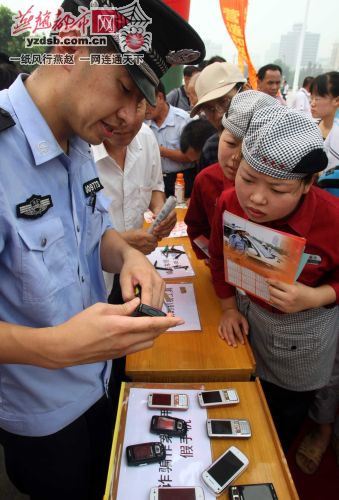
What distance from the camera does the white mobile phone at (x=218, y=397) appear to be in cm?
107

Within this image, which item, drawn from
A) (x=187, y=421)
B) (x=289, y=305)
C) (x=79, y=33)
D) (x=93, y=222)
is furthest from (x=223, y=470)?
(x=79, y=33)

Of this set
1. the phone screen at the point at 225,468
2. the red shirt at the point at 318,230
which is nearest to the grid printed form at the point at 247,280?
the red shirt at the point at 318,230

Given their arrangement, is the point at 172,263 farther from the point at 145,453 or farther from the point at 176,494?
the point at 176,494

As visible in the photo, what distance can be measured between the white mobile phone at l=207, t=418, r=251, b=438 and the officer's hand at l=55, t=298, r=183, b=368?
0.45 metres

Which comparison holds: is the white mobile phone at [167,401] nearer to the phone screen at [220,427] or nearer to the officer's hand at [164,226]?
the phone screen at [220,427]

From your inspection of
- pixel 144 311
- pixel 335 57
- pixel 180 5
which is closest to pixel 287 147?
pixel 144 311

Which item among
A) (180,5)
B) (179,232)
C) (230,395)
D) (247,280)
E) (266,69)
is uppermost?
(180,5)

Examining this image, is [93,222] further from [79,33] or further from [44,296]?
[79,33]

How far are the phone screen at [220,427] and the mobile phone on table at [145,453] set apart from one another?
163 mm

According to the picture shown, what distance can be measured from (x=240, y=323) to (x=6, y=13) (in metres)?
5.31

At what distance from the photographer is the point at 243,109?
1254mm

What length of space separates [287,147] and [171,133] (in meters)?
2.64

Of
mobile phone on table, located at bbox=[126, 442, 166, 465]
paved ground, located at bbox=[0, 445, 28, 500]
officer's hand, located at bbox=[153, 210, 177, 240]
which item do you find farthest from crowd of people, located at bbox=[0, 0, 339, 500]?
paved ground, located at bbox=[0, 445, 28, 500]

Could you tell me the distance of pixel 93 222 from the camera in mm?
1112
